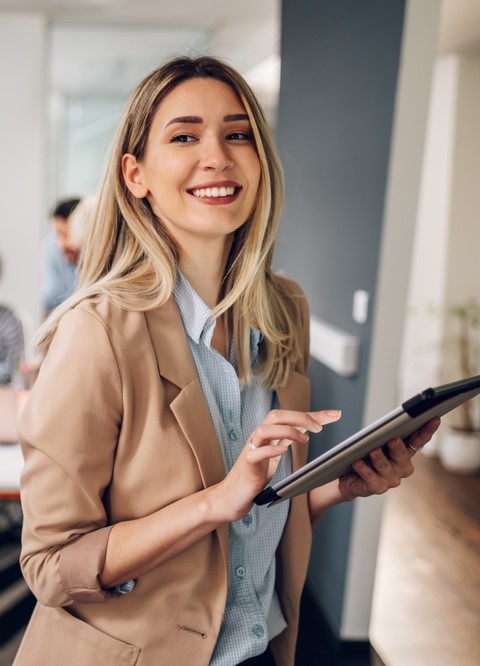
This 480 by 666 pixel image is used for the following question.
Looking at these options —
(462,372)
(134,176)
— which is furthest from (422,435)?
(462,372)

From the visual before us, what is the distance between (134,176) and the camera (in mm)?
1102

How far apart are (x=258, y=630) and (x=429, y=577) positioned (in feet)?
9.42

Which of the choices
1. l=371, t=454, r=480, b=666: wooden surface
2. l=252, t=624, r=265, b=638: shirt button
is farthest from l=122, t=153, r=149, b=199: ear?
l=371, t=454, r=480, b=666: wooden surface

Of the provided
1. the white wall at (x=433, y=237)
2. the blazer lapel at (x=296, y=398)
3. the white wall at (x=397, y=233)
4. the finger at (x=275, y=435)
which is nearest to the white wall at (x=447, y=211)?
the white wall at (x=433, y=237)

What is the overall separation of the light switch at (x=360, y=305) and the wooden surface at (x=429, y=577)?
128cm

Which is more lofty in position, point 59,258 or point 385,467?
point 385,467

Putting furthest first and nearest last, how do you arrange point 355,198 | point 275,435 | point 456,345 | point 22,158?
1. point 22,158
2. point 456,345
3. point 355,198
4. point 275,435

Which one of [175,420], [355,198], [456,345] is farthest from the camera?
[456,345]

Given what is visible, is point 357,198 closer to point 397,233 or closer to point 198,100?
point 397,233

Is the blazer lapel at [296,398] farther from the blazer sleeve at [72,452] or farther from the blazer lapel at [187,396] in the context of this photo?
the blazer sleeve at [72,452]

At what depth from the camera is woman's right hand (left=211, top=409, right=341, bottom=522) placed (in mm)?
897

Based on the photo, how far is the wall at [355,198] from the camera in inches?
103

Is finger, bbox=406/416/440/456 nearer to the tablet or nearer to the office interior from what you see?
the tablet

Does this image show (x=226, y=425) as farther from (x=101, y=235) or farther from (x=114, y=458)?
(x=101, y=235)
